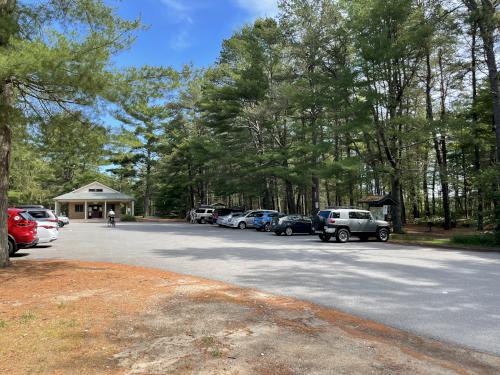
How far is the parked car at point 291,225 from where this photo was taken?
26.1 m

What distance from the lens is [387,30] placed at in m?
24.4

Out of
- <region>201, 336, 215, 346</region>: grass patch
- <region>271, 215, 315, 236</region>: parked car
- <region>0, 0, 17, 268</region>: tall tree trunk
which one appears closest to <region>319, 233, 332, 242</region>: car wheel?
<region>271, 215, 315, 236</region>: parked car

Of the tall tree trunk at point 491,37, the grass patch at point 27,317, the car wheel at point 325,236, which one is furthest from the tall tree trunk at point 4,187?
the tall tree trunk at point 491,37

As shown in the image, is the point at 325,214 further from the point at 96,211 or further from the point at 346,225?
the point at 96,211

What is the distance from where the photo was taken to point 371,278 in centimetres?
1000

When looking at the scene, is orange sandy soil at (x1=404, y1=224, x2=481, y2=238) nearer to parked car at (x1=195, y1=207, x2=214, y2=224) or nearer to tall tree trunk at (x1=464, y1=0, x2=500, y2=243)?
tall tree trunk at (x1=464, y1=0, x2=500, y2=243)

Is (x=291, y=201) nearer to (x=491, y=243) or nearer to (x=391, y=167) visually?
(x=391, y=167)

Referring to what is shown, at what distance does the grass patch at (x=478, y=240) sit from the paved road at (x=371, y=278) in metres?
2.62

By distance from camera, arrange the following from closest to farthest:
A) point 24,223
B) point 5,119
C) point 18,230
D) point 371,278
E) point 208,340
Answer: point 208,340 → point 5,119 → point 371,278 → point 18,230 → point 24,223

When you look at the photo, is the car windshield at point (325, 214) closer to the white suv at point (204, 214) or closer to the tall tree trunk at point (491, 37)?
the tall tree trunk at point (491, 37)

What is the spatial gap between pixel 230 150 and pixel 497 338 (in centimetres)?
3582

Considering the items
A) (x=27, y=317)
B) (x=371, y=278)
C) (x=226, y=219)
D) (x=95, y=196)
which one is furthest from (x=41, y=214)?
(x=95, y=196)

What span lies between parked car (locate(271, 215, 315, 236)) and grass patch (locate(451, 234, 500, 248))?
9.30m

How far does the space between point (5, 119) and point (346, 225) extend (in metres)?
16.5
